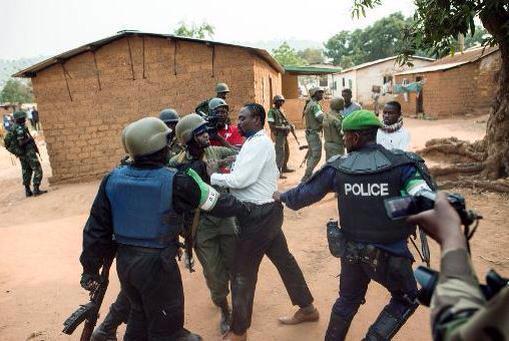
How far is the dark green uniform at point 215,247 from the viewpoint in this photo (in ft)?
10.2

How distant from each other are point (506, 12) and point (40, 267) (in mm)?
6999

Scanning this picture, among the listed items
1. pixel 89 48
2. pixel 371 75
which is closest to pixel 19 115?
pixel 89 48

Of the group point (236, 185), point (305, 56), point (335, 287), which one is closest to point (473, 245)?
point (335, 287)

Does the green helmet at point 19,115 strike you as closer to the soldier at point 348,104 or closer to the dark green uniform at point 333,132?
the dark green uniform at point 333,132

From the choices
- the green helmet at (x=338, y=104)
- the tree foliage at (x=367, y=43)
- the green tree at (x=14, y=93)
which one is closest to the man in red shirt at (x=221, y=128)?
the green helmet at (x=338, y=104)

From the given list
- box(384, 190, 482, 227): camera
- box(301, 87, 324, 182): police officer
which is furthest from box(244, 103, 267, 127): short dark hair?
box(301, 87, 324, 182): police officer

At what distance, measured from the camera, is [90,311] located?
2660mm

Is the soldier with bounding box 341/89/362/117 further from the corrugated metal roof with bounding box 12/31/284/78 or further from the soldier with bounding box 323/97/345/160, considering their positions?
the corrugated metal roof with bounding box 12/31/284/78

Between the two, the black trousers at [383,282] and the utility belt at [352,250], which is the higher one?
the utility belt at [352,250]

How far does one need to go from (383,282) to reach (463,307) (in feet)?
4.55

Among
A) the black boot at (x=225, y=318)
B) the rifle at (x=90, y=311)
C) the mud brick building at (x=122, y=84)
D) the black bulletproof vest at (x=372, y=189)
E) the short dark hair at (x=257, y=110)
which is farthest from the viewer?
the mud brick building at (x=122, y=84)

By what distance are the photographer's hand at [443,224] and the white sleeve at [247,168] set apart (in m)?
1.60

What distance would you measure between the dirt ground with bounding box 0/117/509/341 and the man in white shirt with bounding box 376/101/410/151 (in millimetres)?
1274

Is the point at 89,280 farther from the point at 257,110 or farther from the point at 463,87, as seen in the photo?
the point at 463,87
